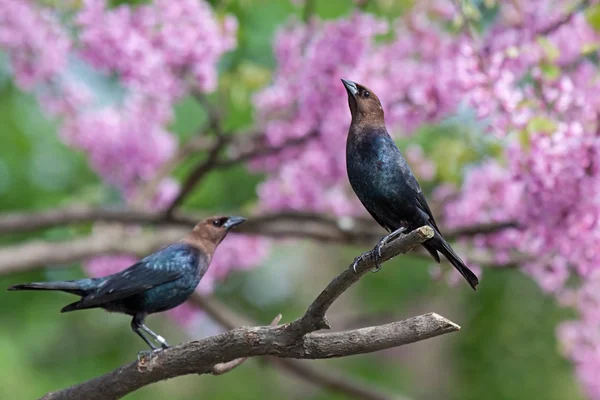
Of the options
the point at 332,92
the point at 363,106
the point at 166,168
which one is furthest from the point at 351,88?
the point at 166,168

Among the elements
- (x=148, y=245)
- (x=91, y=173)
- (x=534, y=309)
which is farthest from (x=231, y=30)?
(x=534, y=309)

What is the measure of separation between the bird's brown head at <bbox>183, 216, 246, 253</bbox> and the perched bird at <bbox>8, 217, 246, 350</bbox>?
0.04 m

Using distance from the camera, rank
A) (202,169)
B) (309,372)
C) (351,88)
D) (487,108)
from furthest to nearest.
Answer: (309,372) < (202,169) < (487,108) < (351,88)

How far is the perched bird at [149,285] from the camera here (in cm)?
300

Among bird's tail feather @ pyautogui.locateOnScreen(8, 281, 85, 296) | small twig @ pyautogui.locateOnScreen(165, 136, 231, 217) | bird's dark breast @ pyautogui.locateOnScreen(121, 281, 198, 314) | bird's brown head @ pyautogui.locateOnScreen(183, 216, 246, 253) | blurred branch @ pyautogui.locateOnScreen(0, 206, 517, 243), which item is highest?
small twig @ pyautogui.locateOnScreen(165, 136, 231, 217)

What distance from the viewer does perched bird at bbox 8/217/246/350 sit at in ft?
9.83

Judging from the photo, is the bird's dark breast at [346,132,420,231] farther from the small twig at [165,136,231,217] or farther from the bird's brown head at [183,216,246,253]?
the small twig at [165,136,231,217]

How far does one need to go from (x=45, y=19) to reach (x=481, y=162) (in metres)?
2.94

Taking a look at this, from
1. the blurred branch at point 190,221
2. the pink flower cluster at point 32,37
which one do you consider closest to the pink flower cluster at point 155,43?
the pink flower cluster at point 32,37

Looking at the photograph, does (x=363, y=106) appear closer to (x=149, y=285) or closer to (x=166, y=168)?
(x=149, y=285)

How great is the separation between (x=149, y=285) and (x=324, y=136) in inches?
83.3

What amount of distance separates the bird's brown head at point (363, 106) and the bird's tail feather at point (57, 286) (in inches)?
45.9

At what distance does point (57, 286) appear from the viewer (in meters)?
2.86

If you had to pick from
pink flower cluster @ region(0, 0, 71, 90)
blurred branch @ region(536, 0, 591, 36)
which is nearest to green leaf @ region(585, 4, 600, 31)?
blurred branch @ region(536, 0, 591, 36)
